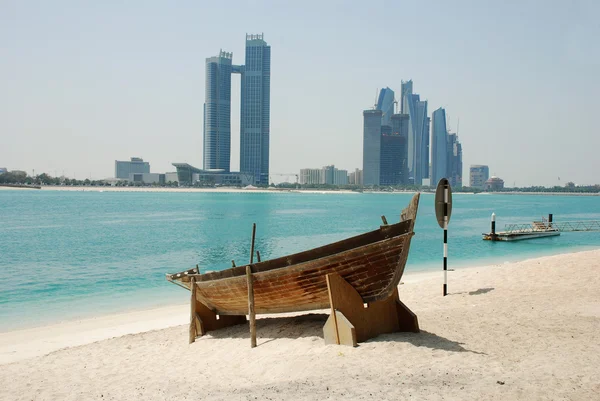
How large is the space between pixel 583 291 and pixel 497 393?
830 cm

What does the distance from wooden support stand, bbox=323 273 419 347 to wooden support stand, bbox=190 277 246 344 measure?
11.5 ft

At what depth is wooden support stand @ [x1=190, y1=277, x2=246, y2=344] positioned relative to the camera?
1103cm

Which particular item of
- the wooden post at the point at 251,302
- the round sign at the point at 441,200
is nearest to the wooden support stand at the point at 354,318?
the wooden post at the point at 251,302

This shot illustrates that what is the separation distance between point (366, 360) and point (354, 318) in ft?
3.50

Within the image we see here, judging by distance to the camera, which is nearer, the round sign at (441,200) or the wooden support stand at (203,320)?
the wooden support stand at (203,320)

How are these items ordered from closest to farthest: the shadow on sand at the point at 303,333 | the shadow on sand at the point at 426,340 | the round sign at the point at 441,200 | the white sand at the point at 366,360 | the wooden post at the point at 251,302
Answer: the white sand at the point at 366,360, the shadow on sand at the point at 426,340, the shadow on sand at the point at 303,333, the wooden post at the point at 251,302, the round sign at the point at 441,200

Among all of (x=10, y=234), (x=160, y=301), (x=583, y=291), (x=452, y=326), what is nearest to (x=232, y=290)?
(x=452, y=326)

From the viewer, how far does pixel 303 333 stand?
9.80 m

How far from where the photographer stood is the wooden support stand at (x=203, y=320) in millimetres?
11031

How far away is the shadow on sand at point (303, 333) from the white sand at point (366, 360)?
25 millimetres

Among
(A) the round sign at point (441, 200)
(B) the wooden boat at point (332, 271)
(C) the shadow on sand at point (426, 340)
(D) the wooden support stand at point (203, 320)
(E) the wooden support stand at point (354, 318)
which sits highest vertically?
(A) the round sign at point (441, 200)

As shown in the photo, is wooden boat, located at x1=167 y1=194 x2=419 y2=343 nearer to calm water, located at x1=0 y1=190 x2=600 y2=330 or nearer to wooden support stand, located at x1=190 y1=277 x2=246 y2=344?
wooden support stand, located at x1=190 y1=277 x2=246 y2=344

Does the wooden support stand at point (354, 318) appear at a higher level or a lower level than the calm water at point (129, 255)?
higher

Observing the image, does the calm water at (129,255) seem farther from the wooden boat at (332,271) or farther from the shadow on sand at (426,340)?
the shadow on sand at (426,340)
